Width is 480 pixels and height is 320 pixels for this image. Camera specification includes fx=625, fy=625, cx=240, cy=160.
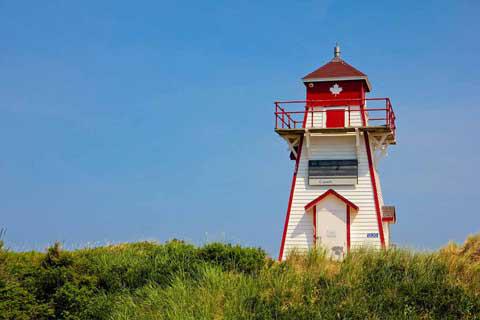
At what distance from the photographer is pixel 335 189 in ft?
86.2

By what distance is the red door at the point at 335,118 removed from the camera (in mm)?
27109

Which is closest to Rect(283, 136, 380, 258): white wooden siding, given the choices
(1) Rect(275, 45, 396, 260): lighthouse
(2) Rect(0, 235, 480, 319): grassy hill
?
(1) Rect(275, 45, 396, 260): lighthouse

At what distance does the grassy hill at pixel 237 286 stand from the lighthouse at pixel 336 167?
8.86m

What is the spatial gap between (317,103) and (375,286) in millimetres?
14018

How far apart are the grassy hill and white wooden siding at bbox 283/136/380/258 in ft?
28.8

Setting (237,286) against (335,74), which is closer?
(237,286)

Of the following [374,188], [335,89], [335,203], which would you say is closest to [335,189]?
[335,203]

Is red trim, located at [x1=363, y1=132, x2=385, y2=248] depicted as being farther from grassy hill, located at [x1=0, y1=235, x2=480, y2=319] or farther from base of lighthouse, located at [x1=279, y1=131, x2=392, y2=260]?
grassy hill, located at [x1=0, y1=235, x2=480, y2=319]

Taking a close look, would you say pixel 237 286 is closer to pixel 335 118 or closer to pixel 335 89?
pixel 335 118

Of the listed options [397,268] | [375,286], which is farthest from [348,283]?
[397,268]

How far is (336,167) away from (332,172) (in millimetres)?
271

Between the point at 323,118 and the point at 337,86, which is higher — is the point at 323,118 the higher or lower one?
the lower one

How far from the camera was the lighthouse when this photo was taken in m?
26.0

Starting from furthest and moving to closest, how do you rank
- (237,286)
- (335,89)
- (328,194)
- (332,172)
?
(335,89) < (332,172) < (328,194) < (237,286)
